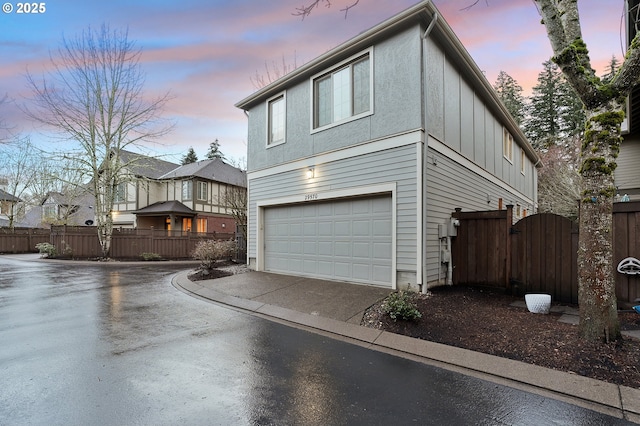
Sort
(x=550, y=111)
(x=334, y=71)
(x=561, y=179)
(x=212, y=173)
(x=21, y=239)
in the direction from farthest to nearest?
(x=550, y=111) → (x=212, y=173) → (x=21, y=239) → (x=561, y=179) → (x=334, y=71)

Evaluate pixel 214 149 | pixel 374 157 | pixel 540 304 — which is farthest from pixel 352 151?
pixel 214 149

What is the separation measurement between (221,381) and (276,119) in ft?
29.7

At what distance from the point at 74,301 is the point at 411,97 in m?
8.82

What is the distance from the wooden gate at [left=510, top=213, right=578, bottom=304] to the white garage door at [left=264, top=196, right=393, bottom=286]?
2.82 m

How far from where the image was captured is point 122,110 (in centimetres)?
1719

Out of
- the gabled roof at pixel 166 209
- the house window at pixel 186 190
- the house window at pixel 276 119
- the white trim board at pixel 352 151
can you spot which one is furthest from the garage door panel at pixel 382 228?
the house window at pixel 186 190

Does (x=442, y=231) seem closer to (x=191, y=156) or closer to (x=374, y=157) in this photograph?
(x=374, y=157)

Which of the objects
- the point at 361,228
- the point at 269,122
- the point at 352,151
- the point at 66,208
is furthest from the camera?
the point at 66,208

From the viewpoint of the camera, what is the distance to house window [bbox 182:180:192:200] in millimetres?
24547

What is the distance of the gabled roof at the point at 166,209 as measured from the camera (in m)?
23.4

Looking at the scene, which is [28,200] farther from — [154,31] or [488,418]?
[488,418]

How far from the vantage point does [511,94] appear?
113 ft

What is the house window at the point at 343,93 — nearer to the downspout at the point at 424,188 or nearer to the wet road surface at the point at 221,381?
the downspout at the point at 424,188

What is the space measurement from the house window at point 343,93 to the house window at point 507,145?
28.3 ft
